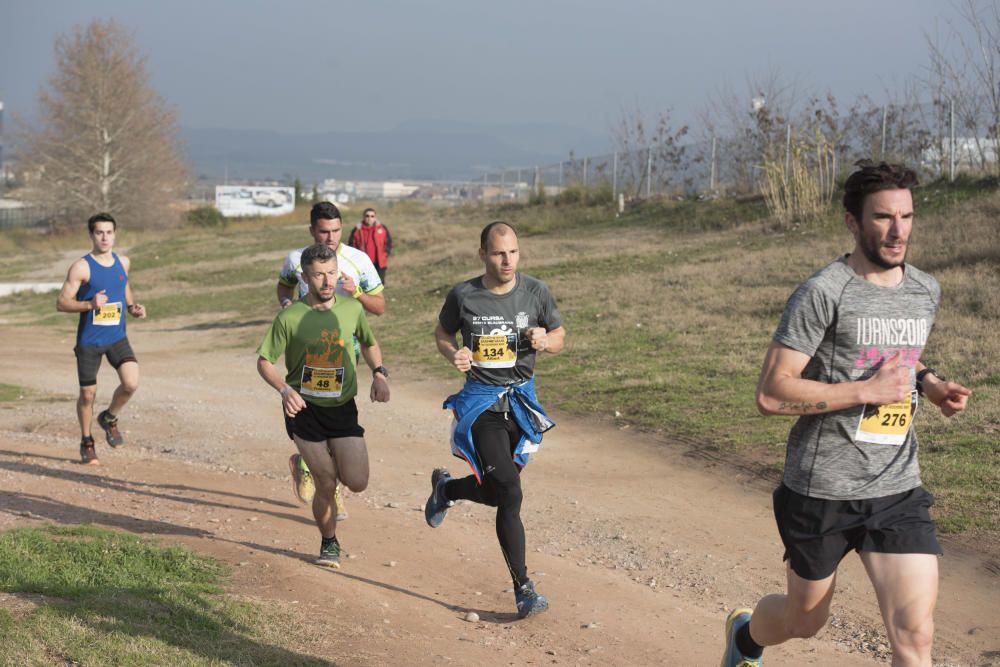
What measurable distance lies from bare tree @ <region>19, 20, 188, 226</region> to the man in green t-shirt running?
62163mm

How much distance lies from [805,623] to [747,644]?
1.61 feet

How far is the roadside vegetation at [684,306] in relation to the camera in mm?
10734

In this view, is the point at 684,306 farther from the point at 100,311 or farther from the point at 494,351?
the point at 494,351

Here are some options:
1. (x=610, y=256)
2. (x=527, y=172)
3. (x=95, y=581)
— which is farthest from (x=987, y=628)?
(x=527, y=172)

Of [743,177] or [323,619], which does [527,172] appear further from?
[323,619]

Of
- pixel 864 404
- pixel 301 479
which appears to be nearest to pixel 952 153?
pixel 301 479

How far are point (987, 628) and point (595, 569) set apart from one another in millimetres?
2248

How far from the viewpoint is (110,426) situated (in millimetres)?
10867

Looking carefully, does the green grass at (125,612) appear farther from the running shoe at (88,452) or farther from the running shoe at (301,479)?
the running shoe at (88,452)

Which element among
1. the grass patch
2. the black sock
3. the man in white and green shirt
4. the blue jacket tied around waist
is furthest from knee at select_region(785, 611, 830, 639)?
the grass patch

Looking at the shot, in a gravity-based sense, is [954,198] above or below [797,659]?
above

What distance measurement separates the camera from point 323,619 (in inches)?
245

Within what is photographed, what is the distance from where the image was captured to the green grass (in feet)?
17.8

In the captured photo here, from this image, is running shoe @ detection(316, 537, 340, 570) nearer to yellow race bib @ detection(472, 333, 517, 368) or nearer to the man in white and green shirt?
the man in white and green shirt
